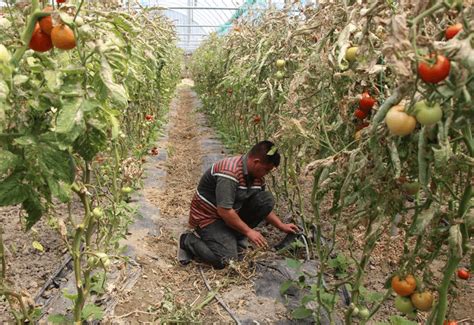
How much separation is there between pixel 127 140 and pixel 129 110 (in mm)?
281

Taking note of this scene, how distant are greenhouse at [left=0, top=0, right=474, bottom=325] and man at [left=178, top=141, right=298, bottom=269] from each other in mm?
11

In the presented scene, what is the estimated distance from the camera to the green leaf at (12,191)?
121 cm

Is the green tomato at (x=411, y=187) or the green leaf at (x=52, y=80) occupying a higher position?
the green leaf at (x=52, y=80)

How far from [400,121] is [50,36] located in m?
0.79

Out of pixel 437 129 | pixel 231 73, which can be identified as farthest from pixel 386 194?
pixel 231 73

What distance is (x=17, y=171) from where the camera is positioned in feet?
4.08

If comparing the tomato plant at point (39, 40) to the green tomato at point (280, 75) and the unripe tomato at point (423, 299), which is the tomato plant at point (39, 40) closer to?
the unripe tomato at point (423, 299)

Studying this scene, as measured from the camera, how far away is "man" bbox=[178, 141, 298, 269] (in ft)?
9.33

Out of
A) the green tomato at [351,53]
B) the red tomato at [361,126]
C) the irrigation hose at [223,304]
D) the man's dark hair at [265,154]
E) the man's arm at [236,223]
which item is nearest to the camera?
the green tomato at [351,53]

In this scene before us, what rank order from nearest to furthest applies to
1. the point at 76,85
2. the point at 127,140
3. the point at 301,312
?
1. the point at 76,85
2. the point at 301,312
3. the point at 127,140

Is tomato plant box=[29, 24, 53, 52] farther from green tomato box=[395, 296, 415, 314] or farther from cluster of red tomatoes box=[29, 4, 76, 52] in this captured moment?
green tomato box=[395, 296, 415, 314]

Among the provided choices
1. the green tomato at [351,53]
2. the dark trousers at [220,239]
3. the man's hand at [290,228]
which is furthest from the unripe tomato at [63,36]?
the man's hand at [290,228]

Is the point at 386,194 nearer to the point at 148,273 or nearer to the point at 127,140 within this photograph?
the point at 148,273

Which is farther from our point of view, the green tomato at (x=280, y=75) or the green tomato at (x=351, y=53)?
the green tomato at (x=280, y=75)
